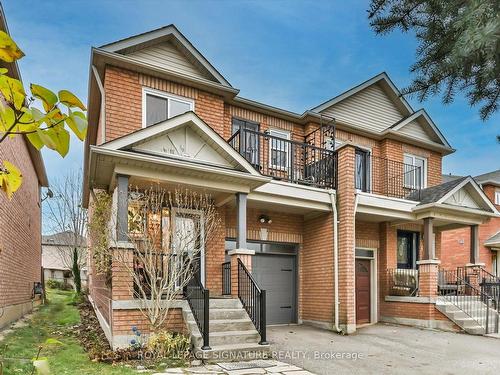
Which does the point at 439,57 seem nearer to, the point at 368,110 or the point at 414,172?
the point at 368,110

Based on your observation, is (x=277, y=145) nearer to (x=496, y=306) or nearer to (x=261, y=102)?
(x=261, y=102)

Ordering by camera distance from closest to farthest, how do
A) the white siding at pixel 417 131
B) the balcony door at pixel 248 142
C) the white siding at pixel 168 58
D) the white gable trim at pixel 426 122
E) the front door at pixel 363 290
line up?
the white siding at pixel 168 58 < the balcony door at pixel 248 142 < the front door at pixel 363 290 < the white gable trim at pixel 426 122 < the white siding at pixel 417 131

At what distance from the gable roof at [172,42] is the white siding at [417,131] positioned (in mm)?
7489

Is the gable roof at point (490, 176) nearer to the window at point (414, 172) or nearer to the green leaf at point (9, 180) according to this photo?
the window at point (414, 172)

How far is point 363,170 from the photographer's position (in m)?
13.5

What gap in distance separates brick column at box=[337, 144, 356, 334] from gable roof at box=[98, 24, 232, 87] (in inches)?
160

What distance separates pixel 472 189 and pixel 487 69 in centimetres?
1296

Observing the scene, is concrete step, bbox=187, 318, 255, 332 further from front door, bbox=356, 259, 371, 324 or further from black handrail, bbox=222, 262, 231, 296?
front door, bbox=356, 259, 371, 324

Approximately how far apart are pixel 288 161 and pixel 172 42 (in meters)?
4.75

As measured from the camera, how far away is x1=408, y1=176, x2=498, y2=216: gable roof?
12.3 meters

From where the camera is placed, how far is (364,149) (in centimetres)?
1402

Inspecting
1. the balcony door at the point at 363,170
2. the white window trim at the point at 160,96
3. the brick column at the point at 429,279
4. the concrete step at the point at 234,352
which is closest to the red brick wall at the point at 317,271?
the balcony door at the point at 363,170

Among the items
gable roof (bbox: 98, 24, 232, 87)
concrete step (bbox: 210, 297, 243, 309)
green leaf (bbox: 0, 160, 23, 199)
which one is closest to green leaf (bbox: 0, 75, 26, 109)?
green leaf (bbox: 0, 160, 23, 199)

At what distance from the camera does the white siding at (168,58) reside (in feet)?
33.5
